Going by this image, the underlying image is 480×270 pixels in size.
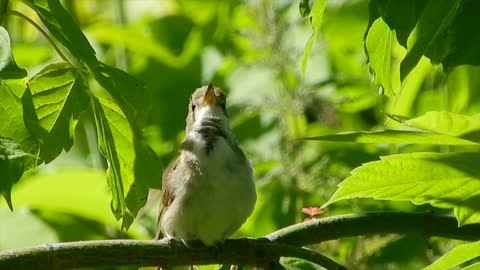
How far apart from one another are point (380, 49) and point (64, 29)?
744 mm

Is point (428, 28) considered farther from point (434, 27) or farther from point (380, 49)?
point (380, 49)

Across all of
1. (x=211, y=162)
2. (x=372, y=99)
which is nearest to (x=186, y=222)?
(x=211, y=162)

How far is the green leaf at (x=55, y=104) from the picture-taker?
2.78m

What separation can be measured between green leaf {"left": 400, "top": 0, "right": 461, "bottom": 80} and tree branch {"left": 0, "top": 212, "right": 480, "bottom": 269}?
0.42 metres

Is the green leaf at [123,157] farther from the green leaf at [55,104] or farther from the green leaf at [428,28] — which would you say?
the green leaf at [428,28]

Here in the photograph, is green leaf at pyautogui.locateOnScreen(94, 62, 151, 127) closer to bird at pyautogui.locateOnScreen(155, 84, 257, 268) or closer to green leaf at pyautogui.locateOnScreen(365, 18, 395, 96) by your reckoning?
green leaf at pyautogui.locateOnScreen(365, 18, 395, 96)

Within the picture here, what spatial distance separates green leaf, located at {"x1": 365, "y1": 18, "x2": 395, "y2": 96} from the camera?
275 cm

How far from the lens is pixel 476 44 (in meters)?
2.66

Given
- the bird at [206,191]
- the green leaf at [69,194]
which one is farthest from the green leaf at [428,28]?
the green leaf at [69,194]

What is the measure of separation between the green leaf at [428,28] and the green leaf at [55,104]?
80 cm

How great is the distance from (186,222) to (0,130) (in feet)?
4.75

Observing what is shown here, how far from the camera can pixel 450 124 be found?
260 cm

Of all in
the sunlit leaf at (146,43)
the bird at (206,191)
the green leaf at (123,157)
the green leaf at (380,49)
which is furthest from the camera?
the sunlit leaf at (146,43)

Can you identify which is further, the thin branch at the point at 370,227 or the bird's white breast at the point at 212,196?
the bird's white breast at the point at 212,196
